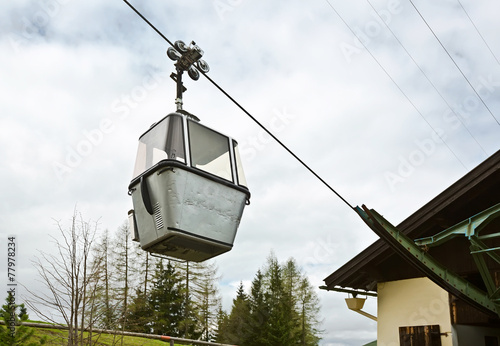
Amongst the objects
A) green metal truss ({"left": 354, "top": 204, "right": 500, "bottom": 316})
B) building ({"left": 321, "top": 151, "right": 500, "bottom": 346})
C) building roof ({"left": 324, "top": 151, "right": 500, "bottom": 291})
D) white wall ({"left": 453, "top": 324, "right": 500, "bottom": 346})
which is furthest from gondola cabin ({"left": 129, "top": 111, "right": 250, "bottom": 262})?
white wall ({"left": 453, "top": 324, "right": 500, "bottom": 346})

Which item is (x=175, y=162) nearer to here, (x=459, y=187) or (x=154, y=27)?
(x=154, y=27)

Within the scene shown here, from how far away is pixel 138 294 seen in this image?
30078 mm

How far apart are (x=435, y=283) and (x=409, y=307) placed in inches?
64.5

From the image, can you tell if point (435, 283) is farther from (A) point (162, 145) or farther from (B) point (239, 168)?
(A) point (162, 145)

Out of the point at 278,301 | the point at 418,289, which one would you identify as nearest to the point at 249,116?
the point at 418,289

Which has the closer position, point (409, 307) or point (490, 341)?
point (409, 307)

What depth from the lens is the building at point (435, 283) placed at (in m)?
7.77

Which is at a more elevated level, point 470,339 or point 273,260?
point 273,260

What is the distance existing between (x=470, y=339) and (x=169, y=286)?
84.4 ft

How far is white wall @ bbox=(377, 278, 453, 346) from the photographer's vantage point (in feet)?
26.2

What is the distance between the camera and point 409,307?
27.8 feet

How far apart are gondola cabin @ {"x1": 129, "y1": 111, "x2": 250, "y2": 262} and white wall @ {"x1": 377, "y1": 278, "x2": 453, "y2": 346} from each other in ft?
16.2

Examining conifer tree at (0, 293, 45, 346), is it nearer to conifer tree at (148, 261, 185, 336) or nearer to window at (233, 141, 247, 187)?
window at (233, 141, 247, 187)

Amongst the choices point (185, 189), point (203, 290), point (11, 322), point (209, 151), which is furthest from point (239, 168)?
point (203, 290)
